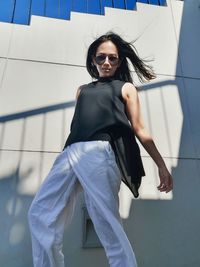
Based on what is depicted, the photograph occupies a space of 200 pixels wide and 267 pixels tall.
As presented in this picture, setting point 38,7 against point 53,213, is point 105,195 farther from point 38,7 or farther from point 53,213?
point 38,7

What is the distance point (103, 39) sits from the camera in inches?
68.0

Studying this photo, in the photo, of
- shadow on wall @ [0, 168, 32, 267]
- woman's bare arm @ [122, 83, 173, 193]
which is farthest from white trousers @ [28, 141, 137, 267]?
shadow on wall @ [0, 168, 32, 267]

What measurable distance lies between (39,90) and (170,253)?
1.51m

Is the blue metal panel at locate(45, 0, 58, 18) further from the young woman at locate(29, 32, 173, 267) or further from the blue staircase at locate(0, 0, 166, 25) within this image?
the young woman at locate(29, 32, 173, 267)

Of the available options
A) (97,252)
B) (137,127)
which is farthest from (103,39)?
(97,252)

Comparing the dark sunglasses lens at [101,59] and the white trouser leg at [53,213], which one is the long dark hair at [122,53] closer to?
the dark sunglasses lens at [101,59]

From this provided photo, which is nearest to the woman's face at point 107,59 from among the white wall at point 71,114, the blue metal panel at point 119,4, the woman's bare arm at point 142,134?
the woman's bare arm at point 142,134

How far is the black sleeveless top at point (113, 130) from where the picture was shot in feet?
4.62

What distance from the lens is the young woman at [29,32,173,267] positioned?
1.26 m

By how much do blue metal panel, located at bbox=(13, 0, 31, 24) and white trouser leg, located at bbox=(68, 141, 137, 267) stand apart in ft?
5.03

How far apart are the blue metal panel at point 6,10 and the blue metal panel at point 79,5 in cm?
55

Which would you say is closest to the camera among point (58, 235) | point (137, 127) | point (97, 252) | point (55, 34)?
point (58, 235)

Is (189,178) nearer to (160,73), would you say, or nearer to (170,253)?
(170,253)

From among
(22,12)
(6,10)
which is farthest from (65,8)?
(6,10)
